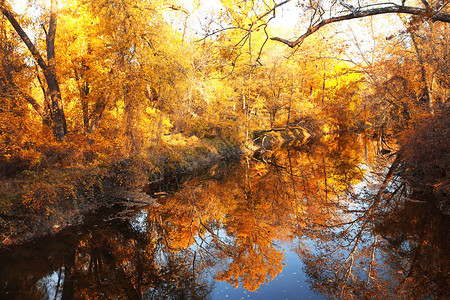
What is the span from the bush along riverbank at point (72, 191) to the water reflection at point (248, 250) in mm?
549

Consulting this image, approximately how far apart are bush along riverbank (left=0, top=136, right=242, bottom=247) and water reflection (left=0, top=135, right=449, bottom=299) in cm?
55

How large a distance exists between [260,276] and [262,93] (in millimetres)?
21354

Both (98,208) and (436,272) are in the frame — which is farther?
(98,208)

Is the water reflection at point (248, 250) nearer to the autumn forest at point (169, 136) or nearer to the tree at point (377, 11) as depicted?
the autumn forest at point (169, 136)

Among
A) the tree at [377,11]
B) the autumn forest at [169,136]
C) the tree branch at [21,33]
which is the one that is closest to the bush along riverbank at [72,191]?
the autumn forest at [169,136]

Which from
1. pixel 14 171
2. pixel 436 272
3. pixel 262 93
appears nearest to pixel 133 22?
pixel 14 171

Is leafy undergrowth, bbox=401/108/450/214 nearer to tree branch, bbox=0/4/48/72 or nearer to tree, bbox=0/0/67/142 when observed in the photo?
tree, bbox=0/0/67/142

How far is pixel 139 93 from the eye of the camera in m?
11.5

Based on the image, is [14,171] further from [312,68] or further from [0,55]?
[312,68]

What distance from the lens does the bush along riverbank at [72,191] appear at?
7.52 m

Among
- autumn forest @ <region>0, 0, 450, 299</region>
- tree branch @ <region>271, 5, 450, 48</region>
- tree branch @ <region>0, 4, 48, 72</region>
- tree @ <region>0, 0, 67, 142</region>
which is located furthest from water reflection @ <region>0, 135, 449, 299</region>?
tree branch @ <region>0, 4, 48, 72</region>

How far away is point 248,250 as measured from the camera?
23.7 ft

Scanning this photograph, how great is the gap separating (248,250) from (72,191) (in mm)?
5431

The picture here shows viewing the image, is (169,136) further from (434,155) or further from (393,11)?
(393,11)
